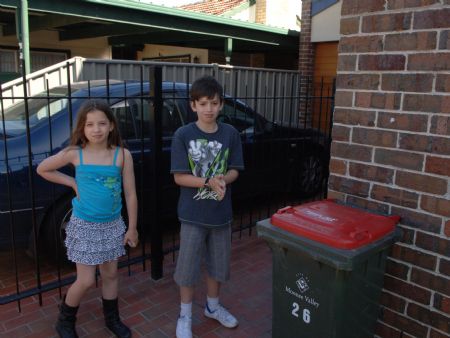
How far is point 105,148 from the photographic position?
252 cm

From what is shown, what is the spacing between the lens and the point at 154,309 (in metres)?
3.12

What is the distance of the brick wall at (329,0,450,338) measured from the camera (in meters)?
2.13

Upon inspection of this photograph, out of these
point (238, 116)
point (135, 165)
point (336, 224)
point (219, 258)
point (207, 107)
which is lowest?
point (219, 258)

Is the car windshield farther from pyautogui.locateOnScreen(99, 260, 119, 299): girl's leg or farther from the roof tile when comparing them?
the roof tile

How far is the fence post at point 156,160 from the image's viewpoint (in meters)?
3.33

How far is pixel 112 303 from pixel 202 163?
1.08 m

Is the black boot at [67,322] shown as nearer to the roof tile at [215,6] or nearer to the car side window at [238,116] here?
the car side window at [238,116]

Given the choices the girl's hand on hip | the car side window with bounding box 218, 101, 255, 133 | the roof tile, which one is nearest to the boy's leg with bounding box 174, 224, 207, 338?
the girl's hand on hip

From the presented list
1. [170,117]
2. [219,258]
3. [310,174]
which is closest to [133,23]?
[310,174]

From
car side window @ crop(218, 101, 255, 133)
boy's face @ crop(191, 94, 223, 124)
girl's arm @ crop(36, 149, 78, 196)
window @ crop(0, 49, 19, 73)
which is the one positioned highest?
window @ crop(0, 49, 19, 73)

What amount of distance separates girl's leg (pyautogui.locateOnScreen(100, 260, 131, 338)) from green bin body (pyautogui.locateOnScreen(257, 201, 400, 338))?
1.02 m

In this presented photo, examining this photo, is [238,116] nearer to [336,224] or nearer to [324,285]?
[336,224]

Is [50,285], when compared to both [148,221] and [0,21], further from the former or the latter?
[0,21]

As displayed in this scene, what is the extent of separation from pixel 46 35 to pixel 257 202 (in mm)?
8122
